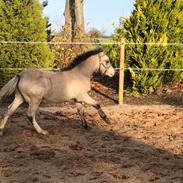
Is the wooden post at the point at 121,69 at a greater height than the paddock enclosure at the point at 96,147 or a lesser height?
greater

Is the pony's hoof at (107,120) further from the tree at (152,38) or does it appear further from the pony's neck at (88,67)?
the tree at (152,38)

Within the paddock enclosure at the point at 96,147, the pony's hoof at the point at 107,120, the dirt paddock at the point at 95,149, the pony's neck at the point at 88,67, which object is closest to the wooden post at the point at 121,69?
the paddock enclosure at the point at 96,147

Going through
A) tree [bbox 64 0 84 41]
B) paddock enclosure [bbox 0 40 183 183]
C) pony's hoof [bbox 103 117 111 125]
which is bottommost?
paddock enclosure [bbox 0 40 183 183]

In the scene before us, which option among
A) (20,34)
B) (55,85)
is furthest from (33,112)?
(20,34)

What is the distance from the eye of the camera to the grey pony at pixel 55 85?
7980mm

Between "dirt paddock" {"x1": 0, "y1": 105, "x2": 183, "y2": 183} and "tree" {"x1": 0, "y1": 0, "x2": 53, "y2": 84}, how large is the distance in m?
1.91

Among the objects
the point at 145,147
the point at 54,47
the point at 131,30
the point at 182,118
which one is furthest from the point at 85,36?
the point at 145,147

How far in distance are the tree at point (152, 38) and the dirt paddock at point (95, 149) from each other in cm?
235

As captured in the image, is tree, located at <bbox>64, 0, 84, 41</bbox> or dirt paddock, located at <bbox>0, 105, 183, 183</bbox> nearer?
dirt paddock, located at <bbox>0, 105, 183, 183</bbox>

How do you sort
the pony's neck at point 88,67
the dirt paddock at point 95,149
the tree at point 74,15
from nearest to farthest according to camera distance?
1. the dirt paddock at point 95,149
2. the pony's neck at point 88,67
3. the tree at point 74,15

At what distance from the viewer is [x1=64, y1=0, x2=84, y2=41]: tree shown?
55.9 feet

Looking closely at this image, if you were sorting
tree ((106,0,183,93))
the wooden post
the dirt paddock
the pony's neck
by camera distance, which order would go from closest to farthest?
the dirt paddock, the pony's neck, the wooden post, tree ((106,0,183,93))

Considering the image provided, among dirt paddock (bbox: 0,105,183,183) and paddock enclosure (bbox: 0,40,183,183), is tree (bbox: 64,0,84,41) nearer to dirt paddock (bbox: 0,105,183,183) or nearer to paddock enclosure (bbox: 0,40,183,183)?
paddock enclosure (bbox: 0,40,183,183)

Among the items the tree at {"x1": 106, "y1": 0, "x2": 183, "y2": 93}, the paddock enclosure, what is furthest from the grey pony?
the tree at {"x1": 106, "y1": 0, "x2": 183, "y2": 93}
